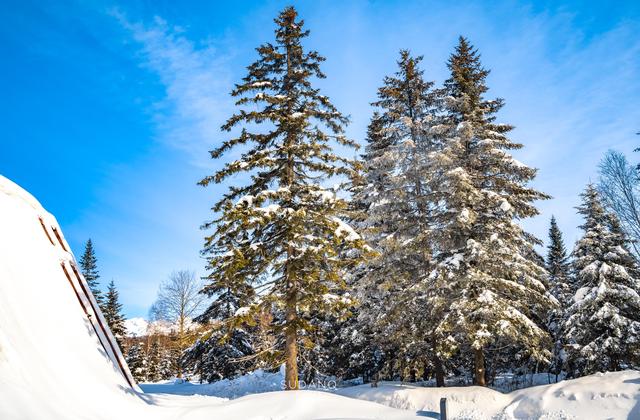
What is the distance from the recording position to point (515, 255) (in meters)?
14.0

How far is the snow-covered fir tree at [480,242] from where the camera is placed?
42.6 feet

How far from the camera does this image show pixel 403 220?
16.3m

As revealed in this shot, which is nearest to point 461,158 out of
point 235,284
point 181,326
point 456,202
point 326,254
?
point 456,202

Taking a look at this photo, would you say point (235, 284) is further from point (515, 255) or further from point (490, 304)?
point (515, 255)

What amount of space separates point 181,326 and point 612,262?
30710 mm

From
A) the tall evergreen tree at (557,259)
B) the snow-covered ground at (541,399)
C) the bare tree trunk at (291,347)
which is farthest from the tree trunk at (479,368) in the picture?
the tall evergreen tree at (557,259)

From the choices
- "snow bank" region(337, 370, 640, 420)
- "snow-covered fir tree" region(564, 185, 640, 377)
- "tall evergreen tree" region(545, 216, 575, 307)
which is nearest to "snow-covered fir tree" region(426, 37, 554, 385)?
"snow bank" region(337, 370, 640, 420)

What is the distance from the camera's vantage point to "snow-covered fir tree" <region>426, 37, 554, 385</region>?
1298 cm

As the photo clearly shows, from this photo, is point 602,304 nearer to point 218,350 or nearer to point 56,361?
point 56,361

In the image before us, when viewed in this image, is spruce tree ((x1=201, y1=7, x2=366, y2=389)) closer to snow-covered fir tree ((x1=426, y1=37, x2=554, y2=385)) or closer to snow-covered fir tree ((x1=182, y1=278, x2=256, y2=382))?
snow-covered fir tree ((x1=426, y1=37, x2=554, y2=385))

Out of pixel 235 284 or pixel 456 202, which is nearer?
pixel 235 284

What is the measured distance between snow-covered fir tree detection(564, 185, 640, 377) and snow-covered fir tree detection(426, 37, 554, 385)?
2.77 m

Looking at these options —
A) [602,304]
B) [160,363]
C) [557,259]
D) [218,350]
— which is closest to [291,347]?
[602,304]

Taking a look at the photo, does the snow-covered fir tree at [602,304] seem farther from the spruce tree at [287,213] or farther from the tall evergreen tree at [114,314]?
the tall evergreen tree at [114,314]
